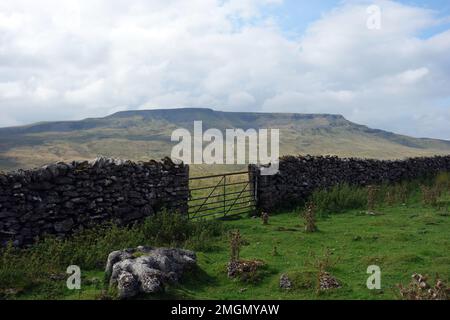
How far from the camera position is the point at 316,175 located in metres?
20.2

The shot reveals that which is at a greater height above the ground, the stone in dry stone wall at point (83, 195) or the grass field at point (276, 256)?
the stone in dry stone wall at point (83, 195)

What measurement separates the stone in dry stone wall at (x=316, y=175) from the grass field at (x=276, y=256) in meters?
2.88

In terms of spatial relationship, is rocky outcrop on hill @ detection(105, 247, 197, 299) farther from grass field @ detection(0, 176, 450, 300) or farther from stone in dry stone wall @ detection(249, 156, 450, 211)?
stone in dry stone wall @ detection(249, 156, 450, 211)

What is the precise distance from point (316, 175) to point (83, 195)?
10980mm

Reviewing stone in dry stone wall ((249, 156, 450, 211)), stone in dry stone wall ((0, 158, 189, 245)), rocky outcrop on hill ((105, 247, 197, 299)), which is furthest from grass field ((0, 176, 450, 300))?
stone in dry stone wall ((249, 156, 450, 211))

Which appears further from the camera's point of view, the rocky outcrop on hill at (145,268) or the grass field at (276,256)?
the grass field at (276,256)

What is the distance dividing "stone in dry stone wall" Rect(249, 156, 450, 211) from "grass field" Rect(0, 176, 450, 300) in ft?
9.45

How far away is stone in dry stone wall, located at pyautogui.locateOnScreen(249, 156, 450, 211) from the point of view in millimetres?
18016

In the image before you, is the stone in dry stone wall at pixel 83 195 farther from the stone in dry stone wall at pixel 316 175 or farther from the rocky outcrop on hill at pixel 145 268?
the stone in dry stone wall at pixel 316 175

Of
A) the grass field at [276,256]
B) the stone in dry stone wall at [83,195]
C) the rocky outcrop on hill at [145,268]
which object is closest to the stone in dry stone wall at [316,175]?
the grass field at [276,256]

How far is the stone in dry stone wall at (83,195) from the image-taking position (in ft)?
35.1

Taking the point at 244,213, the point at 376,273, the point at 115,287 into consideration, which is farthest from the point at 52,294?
the point at 244,213

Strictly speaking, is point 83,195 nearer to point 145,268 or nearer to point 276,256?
point 145,268

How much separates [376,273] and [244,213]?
903 centimetres
